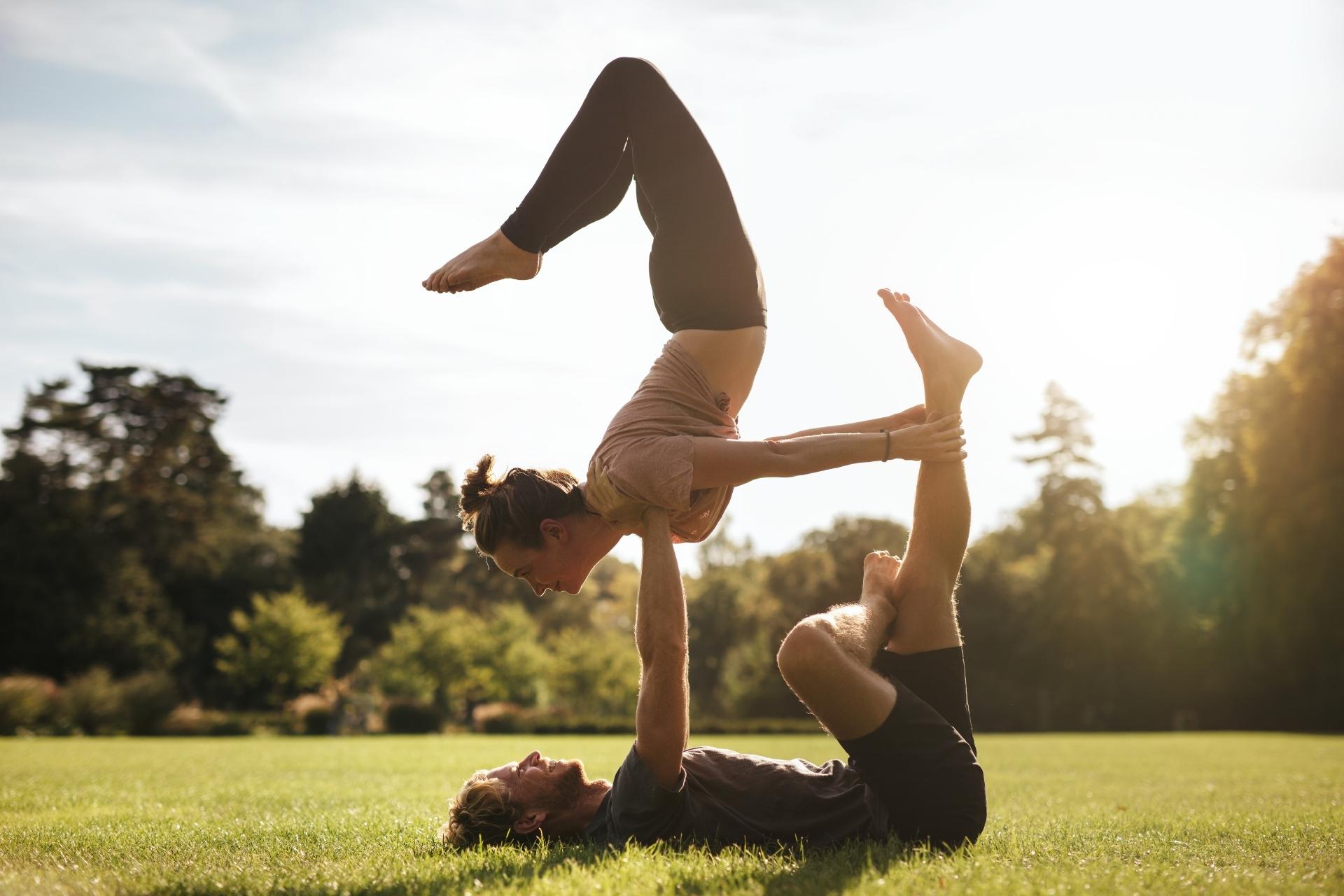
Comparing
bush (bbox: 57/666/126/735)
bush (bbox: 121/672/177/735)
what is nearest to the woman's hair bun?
bush (bbox: 57/666/126/735)

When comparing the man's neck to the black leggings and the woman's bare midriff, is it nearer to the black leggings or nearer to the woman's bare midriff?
the woman's bare midriff

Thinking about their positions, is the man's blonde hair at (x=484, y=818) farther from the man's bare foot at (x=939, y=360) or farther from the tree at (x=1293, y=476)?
the tree at (x=1293, y=476)

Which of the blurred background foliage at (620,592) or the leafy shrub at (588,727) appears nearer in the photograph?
the blurred background foliage at (620,592)

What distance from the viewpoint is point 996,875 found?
2396 millimetres

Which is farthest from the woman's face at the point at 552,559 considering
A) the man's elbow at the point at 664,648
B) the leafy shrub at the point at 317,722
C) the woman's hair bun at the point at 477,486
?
the leafy shrub at the point at 317,722

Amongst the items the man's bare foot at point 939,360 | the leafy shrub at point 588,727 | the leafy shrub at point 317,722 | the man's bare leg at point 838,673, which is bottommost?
the leafy shrub at point 317,722

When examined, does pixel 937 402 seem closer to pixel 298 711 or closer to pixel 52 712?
pixel 52 712

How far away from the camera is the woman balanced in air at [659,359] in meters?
3.34

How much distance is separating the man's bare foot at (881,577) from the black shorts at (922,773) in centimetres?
33

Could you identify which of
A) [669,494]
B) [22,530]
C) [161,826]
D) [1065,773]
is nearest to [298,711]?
[22,530]

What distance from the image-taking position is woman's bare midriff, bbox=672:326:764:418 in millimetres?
3598

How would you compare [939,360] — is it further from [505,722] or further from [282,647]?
[282,647]

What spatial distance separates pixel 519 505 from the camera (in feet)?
11.6

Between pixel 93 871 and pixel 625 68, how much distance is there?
3.06 metres
